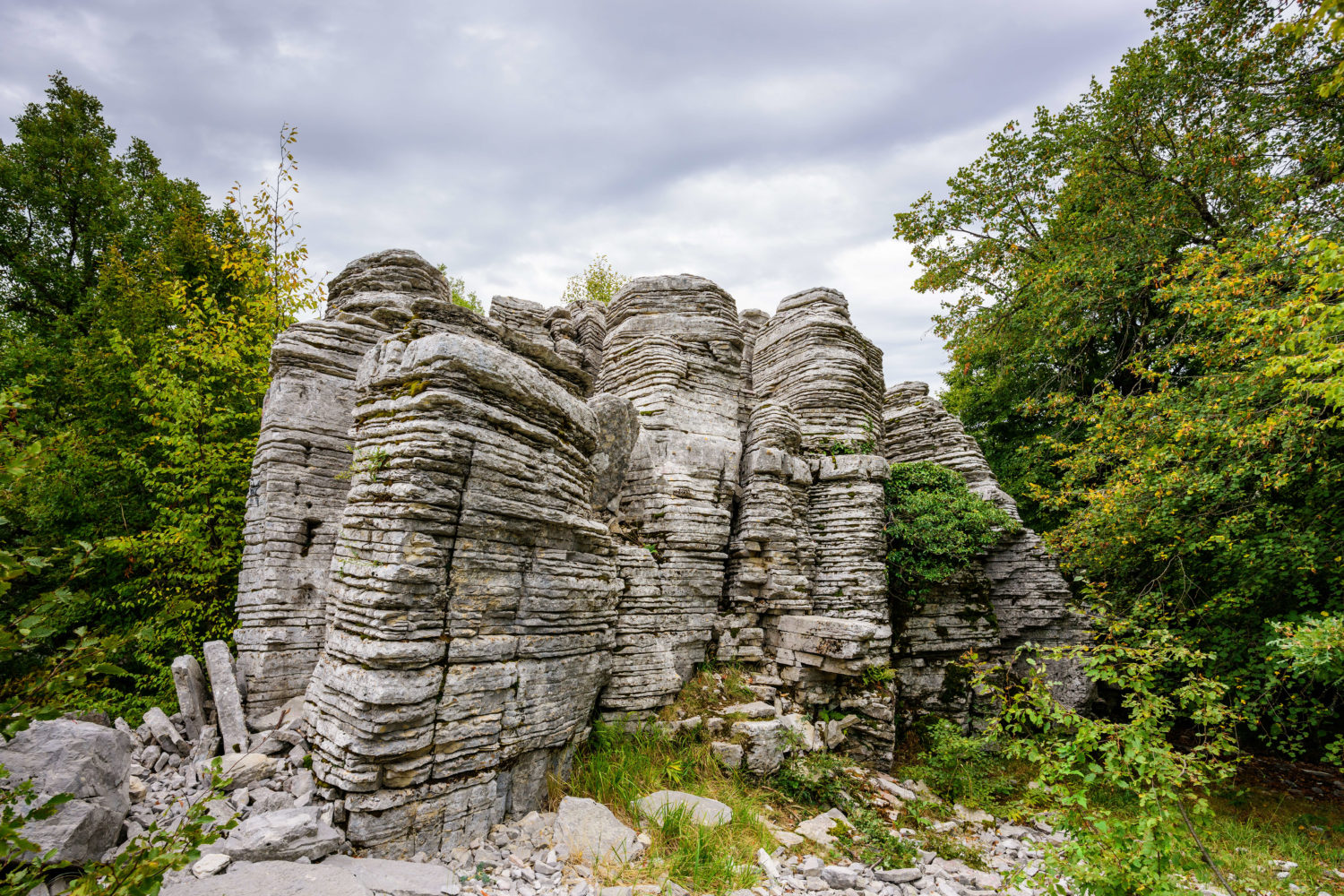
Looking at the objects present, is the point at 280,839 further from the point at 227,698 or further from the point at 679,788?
the point at 679,788

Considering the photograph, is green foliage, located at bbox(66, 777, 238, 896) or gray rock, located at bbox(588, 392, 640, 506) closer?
green foliage, located at bbox(66, 777, 238, 896)

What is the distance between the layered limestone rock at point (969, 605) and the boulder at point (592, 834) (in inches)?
332

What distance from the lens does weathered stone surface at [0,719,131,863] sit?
3.79m

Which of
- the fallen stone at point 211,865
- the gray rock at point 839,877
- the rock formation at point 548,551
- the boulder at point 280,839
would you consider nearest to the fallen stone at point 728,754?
the rock formation at point 548,551

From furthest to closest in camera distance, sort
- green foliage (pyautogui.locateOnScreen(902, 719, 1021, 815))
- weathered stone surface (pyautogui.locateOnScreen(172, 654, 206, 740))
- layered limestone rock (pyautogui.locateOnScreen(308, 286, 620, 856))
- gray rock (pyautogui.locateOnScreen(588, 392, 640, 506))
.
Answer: green foliage (pyautogui.locateOnScreen(902, 719, 1021, 815)) < gray rock (pyautogui.locateOnScreen(588, 392, 640, 506)) < weathered stone surface (pyautogui.locateOnScreen(172, 654, 206, 740)) < layered limestone rock (pyautogui.locateOnScreen(308, 286, 620, 856))

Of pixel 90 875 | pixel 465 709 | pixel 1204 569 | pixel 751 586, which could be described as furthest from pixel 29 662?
pixel 1204 569

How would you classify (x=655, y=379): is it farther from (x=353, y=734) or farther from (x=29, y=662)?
(x=29, y=662)

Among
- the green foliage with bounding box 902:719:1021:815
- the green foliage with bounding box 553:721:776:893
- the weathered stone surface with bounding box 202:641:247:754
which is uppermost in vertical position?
the weathered stone surface with bounding box 202:641:247:754

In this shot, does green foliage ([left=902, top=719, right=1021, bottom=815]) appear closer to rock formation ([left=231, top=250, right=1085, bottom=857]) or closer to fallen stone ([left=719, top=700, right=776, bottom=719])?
rock formation ([left=231, top=250, right=1085, bottom=857])

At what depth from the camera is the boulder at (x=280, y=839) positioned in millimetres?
4051

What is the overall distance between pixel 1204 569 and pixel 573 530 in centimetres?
1310

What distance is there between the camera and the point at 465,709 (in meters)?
5.16

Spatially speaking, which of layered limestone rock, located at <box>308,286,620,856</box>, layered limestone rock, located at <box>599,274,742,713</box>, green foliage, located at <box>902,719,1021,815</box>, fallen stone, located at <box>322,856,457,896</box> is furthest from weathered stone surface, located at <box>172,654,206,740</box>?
green foliage, located at <box>902,719,1021,815</box>

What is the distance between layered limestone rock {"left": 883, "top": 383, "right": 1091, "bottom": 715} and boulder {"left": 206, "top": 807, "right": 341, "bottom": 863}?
10922 millimetres
